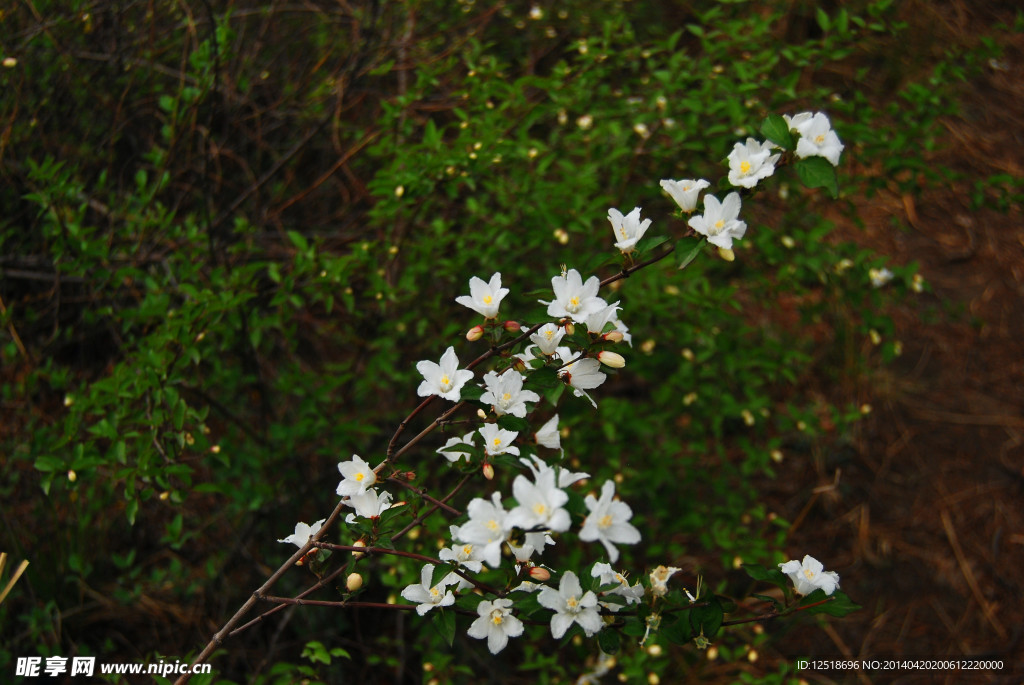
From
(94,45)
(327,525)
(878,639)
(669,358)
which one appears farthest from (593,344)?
(94,45)

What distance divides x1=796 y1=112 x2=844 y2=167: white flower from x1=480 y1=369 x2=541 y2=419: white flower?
72cm

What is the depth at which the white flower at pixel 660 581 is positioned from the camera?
54.8 inches

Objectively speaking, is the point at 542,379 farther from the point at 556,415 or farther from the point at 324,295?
the point at 324,295

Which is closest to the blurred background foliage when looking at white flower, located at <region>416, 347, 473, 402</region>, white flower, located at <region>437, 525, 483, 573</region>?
white flower, located at <region>437, 525, 483, 573</region>

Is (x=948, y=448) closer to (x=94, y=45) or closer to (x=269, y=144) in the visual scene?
(x=269, y=144)

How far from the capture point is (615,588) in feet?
4.53

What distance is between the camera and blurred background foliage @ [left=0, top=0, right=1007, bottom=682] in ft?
7.80

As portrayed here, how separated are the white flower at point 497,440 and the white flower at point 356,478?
26cm

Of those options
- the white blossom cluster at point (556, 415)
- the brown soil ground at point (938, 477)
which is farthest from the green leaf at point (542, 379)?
the brown soil ground at point (938, 477)

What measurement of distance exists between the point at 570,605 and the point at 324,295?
151cm

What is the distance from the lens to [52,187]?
2229 millimetres

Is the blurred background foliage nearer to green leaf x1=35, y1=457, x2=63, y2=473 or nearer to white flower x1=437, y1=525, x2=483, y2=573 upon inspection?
green leaf x1=35, y1=457, x2=63, y2=473

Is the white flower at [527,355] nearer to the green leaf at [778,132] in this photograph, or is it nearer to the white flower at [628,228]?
the white flower at [628,228]

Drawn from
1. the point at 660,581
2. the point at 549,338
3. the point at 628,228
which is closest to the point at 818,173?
the point at 628,228
